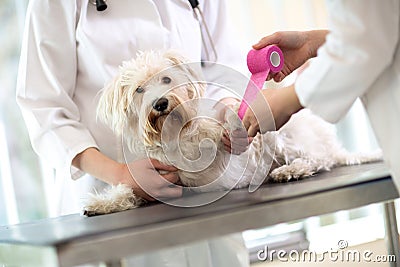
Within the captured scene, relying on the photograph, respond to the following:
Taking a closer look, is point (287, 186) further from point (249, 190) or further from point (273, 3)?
point (273, 3)

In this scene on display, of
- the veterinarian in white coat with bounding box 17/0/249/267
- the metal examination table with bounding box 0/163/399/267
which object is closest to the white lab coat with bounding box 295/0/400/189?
the metal examination table with bounding box 0/163/399/267

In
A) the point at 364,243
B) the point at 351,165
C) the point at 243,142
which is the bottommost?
the point at 364,243

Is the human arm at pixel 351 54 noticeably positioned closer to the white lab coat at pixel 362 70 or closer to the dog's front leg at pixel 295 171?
the white lab coat at pixel 362 70

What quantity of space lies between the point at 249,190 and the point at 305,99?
1.33 feet

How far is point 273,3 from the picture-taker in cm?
280

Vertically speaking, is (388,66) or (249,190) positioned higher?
(388,66)

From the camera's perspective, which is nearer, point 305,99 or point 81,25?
point 305,99

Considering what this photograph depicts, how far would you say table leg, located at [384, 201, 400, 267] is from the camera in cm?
159

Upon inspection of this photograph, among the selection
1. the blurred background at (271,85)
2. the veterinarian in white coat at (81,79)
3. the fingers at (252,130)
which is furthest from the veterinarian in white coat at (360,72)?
the blurred background at (271,85)

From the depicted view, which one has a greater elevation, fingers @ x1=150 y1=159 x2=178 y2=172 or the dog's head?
the dog's head

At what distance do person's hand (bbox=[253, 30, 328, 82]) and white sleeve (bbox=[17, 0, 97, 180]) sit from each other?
492mm

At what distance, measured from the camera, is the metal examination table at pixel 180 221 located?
0.98 m

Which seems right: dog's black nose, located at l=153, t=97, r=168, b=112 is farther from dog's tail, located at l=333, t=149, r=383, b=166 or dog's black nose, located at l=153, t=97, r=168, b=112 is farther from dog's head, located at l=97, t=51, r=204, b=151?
dog's tail, located at l=333, t=149, r=383, b=166

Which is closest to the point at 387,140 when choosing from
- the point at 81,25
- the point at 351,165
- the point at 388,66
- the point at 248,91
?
the point at 388,66
